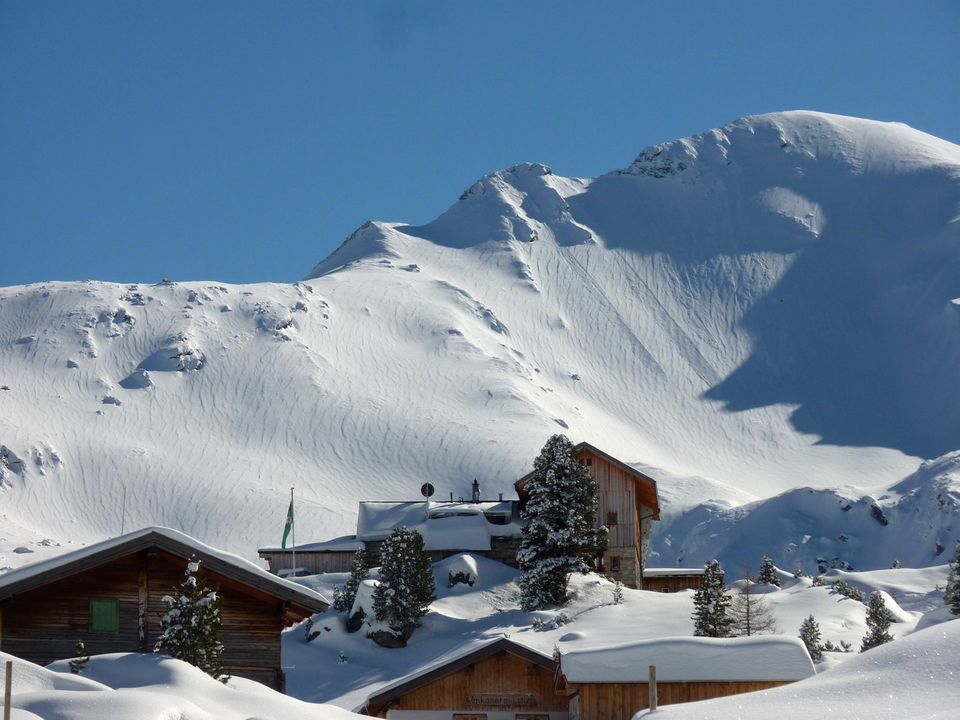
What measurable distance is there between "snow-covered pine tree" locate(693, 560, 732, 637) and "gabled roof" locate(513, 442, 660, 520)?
12.9 m

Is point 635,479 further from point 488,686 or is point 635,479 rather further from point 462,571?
point 488,686

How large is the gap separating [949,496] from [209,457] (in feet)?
207

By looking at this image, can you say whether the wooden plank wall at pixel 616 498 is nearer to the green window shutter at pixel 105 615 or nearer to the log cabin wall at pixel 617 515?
the log cabin wall at pixel 617 515

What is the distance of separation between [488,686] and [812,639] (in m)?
14.3

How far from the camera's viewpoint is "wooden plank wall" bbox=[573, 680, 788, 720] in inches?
897

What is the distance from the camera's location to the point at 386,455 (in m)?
132

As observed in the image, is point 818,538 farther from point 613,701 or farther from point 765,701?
point 765,701

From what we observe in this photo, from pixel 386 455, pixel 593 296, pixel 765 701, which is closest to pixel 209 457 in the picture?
pixel 386 455

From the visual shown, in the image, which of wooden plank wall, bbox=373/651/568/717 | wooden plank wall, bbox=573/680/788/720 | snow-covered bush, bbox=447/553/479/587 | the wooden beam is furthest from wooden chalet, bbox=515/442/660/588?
the wooden beam

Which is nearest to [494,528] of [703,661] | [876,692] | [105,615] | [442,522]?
[442,522]

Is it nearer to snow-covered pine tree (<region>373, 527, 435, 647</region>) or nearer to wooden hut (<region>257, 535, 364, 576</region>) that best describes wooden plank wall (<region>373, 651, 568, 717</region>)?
snow-covered pine tree (<region>373, 527, 435, 647</region>)

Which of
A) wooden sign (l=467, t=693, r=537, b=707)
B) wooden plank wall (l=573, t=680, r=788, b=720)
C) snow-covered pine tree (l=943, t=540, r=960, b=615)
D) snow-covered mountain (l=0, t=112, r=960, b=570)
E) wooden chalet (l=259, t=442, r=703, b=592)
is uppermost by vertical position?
snow-covered mountain (l=0, t=112, r=960, b=570)

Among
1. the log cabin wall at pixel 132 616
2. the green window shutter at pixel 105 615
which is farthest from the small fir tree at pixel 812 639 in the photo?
the green window shutter at pixel 105 615

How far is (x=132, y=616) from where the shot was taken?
70.4 feet
